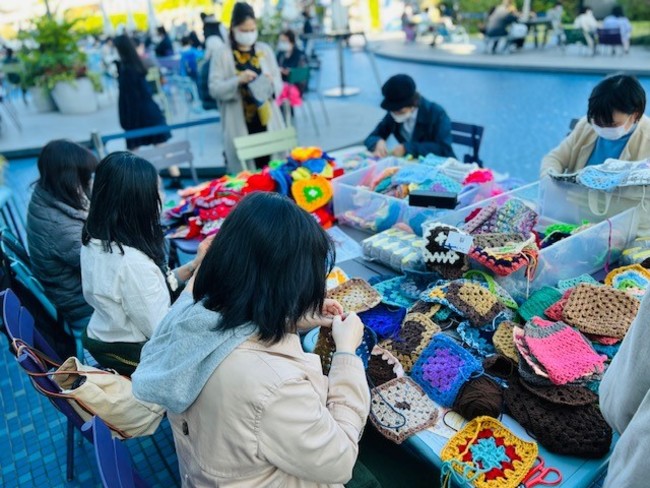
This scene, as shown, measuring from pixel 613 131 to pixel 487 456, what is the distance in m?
1.80

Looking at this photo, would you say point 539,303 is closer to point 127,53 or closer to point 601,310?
point 601,310

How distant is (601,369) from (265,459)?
39.9 inches

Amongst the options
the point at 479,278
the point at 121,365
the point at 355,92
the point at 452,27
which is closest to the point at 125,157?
the point at 121,365

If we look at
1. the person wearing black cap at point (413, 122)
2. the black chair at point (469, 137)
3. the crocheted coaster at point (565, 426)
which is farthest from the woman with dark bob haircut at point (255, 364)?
the black chair at point (469, 137)

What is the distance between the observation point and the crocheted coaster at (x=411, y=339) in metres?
1.61

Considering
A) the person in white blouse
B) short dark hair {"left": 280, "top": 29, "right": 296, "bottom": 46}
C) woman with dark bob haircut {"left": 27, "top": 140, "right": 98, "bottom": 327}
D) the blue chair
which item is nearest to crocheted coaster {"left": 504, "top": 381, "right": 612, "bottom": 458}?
the blue chair

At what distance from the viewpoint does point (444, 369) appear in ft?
4.98

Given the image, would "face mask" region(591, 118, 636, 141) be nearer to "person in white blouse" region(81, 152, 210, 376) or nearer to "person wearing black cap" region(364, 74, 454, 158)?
"person wearing black cap" region(364, 74, 454, 158)

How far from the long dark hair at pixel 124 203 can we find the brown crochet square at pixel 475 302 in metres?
1.15

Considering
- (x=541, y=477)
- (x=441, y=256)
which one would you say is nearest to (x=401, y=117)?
(x=441, y=256)

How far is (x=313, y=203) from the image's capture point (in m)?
2.72

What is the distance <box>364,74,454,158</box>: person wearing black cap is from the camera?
318cm

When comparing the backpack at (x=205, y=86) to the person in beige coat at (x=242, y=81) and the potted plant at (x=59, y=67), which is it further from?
the potted plant at (x=59, y=67)

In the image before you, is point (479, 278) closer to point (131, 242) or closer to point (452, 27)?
point (131, 242)
